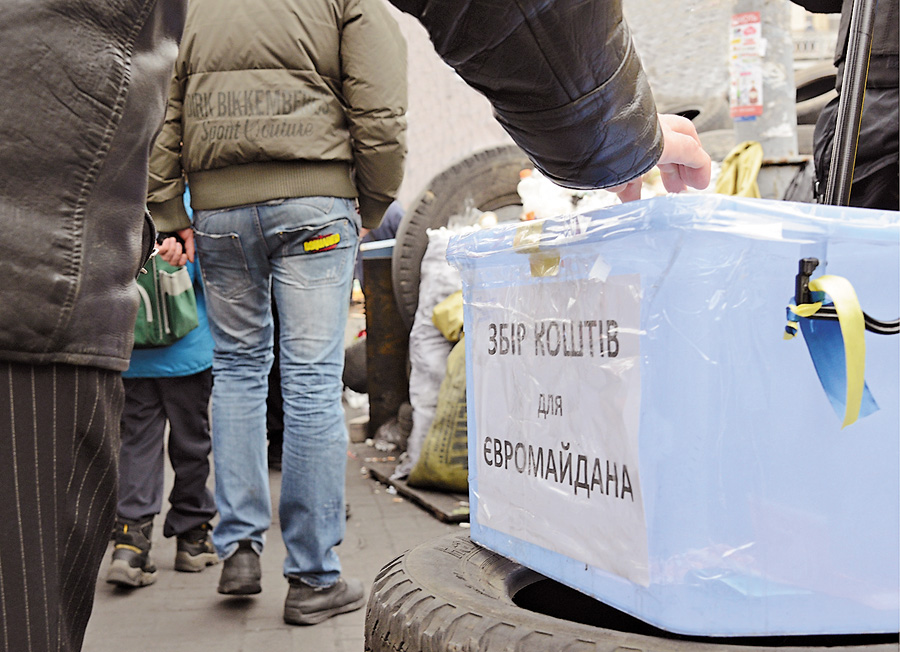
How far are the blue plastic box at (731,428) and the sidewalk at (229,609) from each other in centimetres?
156

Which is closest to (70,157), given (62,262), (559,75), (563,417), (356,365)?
(62,262)

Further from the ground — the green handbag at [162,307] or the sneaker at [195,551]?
the green handbag at [162,307]

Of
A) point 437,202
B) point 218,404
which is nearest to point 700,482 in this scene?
point 218,404

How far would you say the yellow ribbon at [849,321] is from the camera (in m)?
0.92

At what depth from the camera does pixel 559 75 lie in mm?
852

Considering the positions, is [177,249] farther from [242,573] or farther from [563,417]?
[563,417]

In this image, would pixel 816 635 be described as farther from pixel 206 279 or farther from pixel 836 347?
pixel 206 279

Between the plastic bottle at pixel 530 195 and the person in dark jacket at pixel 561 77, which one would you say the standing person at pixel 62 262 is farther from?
the plastic bottle at pixel 530 195

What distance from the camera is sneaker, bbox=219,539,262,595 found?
2.66 meters

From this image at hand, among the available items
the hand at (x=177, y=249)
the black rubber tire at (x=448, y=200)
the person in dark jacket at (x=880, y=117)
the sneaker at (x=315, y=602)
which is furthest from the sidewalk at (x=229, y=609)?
the person in dark jacket at (x=880, y=117)

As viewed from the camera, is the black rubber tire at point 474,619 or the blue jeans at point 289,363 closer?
the black rubber tire at point 474,619

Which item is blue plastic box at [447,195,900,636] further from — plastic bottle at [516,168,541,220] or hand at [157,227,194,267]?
plastic bottle at [516,168,541,220]

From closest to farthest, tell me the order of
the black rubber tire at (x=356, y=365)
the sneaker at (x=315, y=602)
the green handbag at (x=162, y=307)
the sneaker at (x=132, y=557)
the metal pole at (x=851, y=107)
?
the metal pole at (x=851, y=107) → the sneaker at (x=315, y=602) → the sneaker at (x=132, y=557) → the green handbag at (x=162, y=307) → the black rubber tire at (x=356, y=365)

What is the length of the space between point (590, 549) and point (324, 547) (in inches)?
64.7
